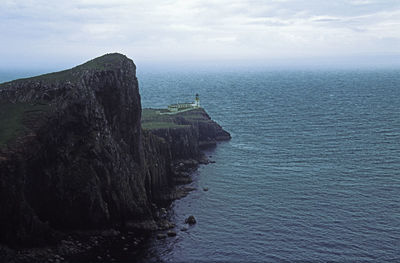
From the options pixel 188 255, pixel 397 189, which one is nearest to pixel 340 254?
pixel 188 255

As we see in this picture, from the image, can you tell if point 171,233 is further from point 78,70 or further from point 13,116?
point 78,70

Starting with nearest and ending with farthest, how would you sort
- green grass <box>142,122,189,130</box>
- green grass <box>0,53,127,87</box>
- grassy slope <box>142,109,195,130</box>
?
green grass <box>0,53,127,87</box> < green grass <box>142,122,189,130</box> < grassy slope <box>142,109,195,130</box>

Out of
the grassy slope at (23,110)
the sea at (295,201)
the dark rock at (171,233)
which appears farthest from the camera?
the dark rock at (171,233)

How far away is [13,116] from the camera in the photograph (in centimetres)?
7375

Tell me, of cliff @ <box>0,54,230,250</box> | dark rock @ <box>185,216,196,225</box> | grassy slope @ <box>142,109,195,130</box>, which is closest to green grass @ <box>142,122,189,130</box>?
grassy slope @ <box>142,109,195,130</box>

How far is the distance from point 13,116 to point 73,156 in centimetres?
1138

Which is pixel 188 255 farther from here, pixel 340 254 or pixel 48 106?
pixel 48 106

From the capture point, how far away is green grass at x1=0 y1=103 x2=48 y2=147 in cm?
6894

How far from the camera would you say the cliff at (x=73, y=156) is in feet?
212

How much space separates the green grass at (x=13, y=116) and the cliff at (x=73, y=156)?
0.46 feet

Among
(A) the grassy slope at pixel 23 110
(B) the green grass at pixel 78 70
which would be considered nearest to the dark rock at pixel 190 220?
(A) the grassy slope at pixel 23 110

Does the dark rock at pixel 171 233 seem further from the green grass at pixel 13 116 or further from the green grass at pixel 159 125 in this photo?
the green grass at pixel 159 125

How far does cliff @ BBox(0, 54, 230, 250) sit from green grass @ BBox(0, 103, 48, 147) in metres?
0.14

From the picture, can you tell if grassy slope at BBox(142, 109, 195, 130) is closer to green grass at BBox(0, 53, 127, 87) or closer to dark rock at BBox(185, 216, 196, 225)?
green grass at BBox(0, 53, 127, 87)
